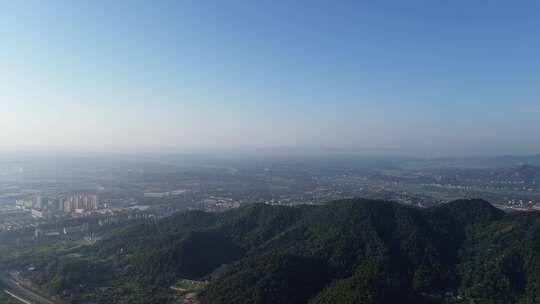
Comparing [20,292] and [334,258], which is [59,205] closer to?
[20,292]

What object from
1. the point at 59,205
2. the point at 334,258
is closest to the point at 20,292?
the point at 334,258

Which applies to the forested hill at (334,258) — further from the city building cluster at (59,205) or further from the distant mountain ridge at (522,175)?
the distant mountain ridge at (522,175)

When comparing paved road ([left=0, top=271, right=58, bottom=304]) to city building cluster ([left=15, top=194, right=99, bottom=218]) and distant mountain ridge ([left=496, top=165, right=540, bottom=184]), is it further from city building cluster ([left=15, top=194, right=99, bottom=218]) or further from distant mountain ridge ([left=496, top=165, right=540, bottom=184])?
distant mountain ridge ([left=496, top=165, right=540, bottom=184])

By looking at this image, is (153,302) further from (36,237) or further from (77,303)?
(36,237)

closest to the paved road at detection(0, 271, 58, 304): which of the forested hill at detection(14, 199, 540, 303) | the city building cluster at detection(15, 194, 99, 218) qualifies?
the forested hill at detection(14, 199, 540, 303)

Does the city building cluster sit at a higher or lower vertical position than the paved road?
higher
